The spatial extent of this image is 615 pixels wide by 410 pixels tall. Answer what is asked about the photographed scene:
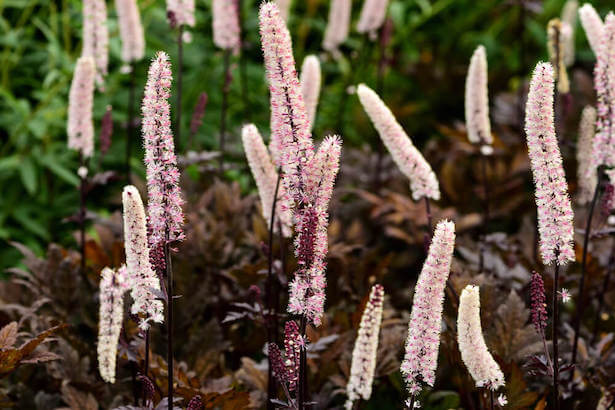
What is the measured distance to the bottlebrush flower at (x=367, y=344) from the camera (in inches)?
79.7

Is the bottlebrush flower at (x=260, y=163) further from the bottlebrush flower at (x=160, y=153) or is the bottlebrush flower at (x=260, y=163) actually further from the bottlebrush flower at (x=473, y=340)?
the bottlebrush flower at (x=473, y=340)

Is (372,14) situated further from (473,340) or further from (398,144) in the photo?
(473,340)

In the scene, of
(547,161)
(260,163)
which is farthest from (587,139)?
(260,163)

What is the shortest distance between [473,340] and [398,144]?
0.99m

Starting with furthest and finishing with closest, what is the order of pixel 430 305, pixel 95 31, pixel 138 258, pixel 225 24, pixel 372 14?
1. pixel 372 14
2. pixel 225 24
3. pixel 95 31
4. pixel 138 258
5. pixel 430 305

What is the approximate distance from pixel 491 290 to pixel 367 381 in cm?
129

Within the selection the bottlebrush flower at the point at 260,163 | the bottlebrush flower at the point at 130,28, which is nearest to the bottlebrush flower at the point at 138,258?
the bottlebrush flower at the point at 260,163

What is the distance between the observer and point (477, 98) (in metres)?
3.33

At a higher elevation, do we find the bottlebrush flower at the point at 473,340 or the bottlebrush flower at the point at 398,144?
the bottlebrush flower at the point at 398,144

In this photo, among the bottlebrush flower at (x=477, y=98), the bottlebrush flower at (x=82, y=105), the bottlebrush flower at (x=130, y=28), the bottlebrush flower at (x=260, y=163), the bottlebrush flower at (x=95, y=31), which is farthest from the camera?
the bottlebrush flower at (x=130, y=28)

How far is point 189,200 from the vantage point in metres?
4.62

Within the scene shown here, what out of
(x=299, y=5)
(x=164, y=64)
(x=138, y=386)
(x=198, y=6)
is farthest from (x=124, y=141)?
(x=164, y=64)

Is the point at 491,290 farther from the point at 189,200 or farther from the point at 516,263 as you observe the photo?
the point at 189,200

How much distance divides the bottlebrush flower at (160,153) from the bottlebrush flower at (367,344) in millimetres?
521
